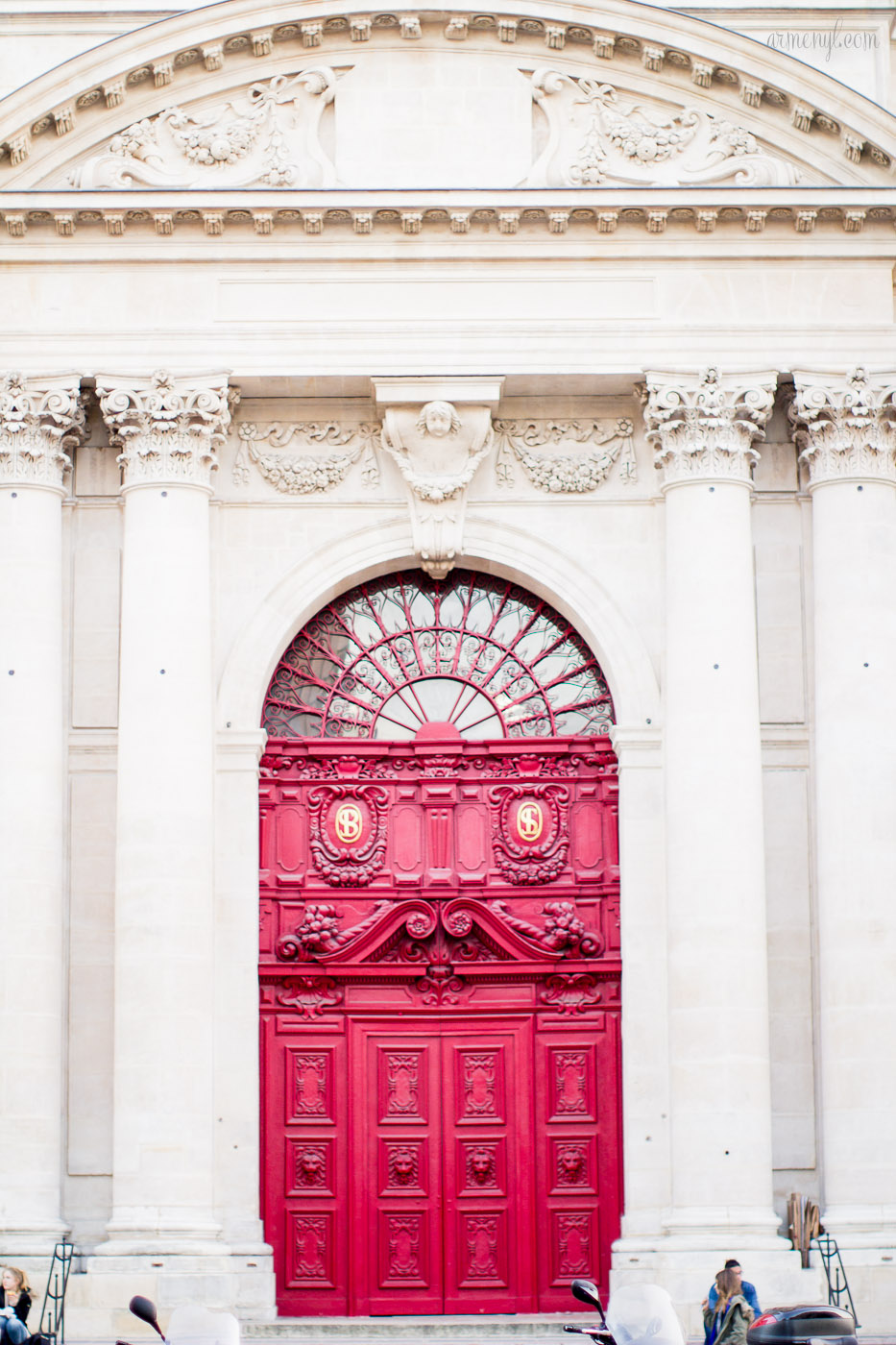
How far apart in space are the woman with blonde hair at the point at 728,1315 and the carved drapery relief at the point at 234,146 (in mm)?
10321

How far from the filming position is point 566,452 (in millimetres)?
19078

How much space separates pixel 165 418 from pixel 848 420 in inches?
244

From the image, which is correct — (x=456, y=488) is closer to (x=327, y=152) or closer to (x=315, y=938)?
(x=327, y=152)

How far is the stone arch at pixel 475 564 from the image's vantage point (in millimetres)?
18516

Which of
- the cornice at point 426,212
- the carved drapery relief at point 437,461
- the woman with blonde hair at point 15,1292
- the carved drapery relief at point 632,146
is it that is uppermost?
the carved drapery relief at point 632,146

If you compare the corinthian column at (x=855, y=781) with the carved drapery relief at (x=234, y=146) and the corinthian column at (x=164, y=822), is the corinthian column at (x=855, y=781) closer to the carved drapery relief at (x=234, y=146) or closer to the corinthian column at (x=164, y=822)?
the carved drapery relief at (x=234, y=146)

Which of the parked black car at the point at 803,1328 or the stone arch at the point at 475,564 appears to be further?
the stone arch at the point at 475,564

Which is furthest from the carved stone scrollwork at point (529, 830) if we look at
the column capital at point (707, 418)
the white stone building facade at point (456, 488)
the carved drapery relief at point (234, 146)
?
the carved drapery relief at point (234, 146)

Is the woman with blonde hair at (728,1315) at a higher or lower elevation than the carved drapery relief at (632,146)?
lower

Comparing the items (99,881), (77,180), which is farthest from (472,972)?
(77,180)

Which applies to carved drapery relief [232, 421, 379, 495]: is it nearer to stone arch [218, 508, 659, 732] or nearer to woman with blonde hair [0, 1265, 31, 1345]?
stone arch [218, 508, 659, 732]

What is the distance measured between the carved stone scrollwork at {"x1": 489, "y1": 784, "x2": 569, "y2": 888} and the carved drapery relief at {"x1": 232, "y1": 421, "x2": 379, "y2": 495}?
10.7 ft

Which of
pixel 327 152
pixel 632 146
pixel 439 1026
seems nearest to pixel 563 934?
pixel 439 1026

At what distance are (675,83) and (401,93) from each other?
2561mm
